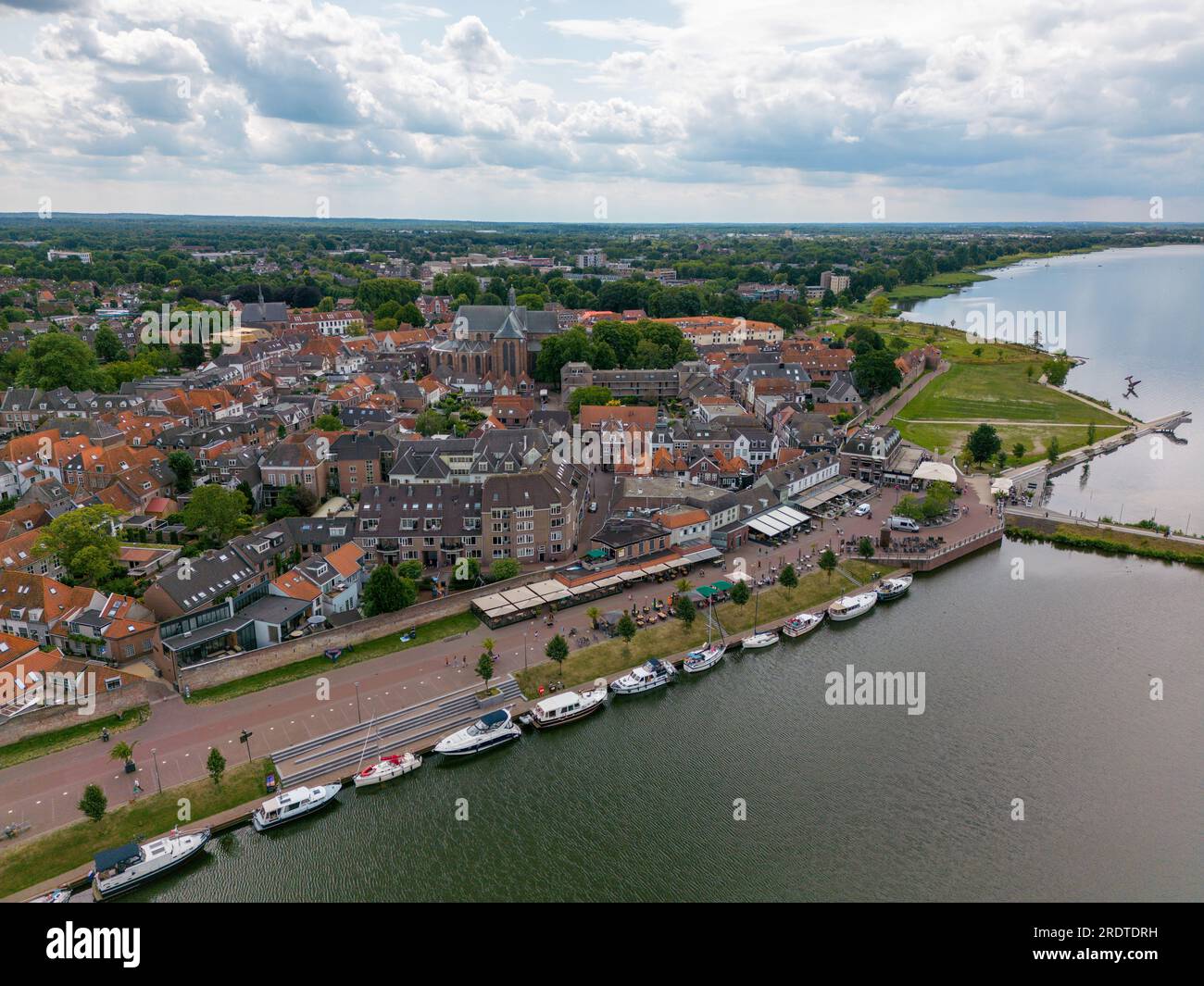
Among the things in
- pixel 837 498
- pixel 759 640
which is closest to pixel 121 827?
pixel 759 640

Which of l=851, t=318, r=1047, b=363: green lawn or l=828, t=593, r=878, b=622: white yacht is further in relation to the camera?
l=851, t=318, r=1047, b=363: green lawn

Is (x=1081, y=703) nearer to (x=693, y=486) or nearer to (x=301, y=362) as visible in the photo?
(x=693, y=486)

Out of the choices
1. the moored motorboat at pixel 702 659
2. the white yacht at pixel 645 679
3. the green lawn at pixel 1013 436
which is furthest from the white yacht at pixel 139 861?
the green lawn at pixel 1013 436

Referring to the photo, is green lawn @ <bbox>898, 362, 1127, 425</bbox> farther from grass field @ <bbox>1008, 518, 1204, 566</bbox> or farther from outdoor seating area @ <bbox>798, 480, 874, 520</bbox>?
grass field @ <bbox>1008, 518, 1204, 566</bbox>

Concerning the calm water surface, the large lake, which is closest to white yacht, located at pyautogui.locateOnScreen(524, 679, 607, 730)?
the calm water surface

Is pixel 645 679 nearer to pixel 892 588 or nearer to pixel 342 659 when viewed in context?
pixel 342 659

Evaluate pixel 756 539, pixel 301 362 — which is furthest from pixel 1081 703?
pixel 301 362

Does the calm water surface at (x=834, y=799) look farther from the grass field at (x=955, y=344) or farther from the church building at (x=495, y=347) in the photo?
the grass field at (x=955, y=344)
